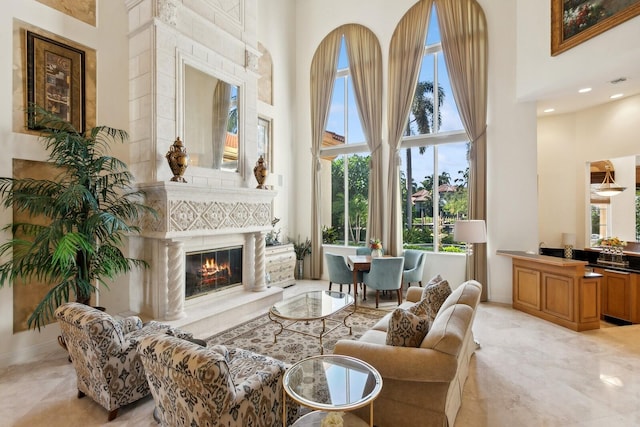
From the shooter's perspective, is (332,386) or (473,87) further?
(473,87)

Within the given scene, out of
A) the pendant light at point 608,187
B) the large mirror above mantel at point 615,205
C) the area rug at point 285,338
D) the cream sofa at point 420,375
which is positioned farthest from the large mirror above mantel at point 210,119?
the pendant light at point 608,187

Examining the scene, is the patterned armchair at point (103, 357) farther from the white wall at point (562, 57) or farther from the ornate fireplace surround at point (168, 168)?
the white wall at point (562, 57)

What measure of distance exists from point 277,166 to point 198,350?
5948 mm

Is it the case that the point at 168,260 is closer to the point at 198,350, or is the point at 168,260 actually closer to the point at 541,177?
the point at 198,350

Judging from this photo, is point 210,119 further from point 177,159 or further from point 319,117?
point 319,117

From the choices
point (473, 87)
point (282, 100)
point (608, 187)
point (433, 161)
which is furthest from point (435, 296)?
point (282, 100)

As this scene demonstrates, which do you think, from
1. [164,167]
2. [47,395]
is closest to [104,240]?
[164,167]

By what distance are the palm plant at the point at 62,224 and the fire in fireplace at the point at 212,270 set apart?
1.01 meters

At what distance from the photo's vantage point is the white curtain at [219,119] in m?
4.82

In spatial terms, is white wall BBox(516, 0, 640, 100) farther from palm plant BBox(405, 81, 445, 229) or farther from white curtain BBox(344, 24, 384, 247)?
white curtain BBox(344, 24, 384, 247)

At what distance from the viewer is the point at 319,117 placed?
7.43 meters

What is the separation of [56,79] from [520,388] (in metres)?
5.91

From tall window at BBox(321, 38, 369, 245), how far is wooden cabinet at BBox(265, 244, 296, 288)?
113 cm

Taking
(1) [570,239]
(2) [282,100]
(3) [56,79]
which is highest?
(2) [282,100]
